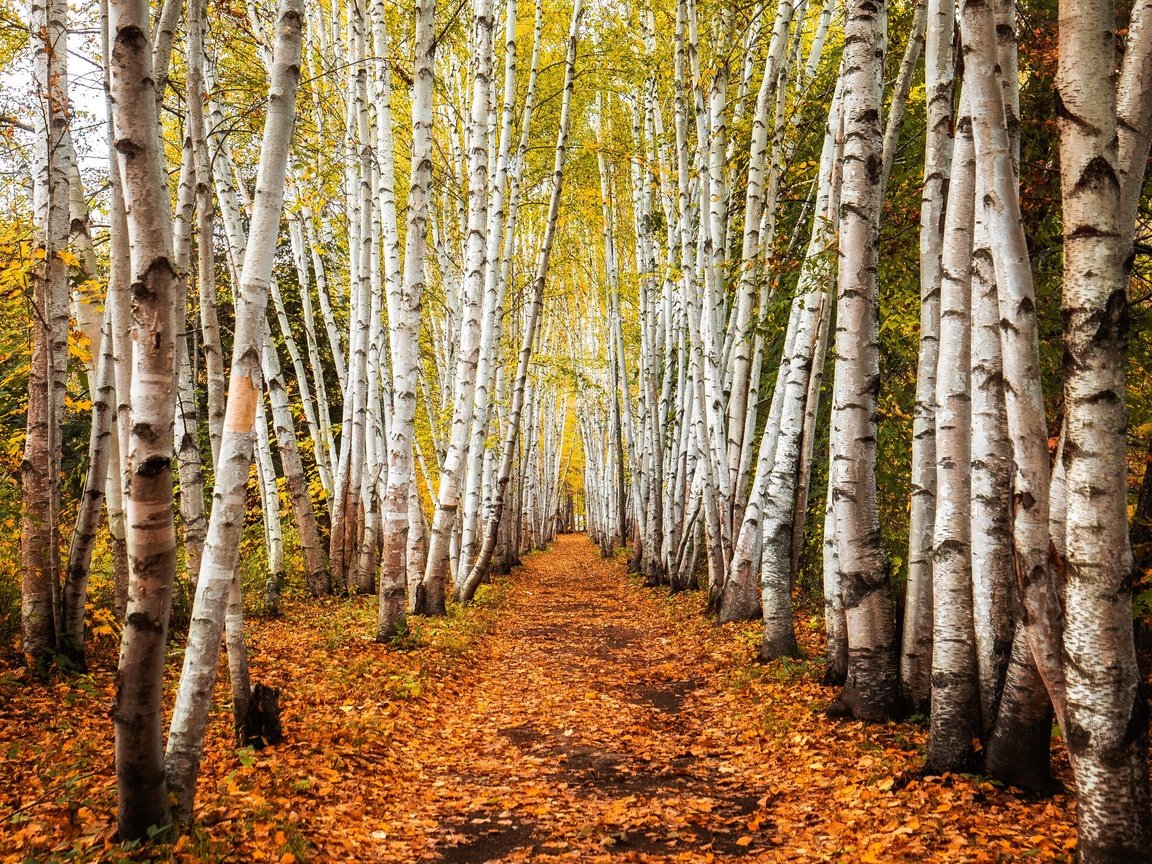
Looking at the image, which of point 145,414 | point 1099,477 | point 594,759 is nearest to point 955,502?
point 1099,477

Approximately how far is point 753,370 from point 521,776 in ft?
21.1

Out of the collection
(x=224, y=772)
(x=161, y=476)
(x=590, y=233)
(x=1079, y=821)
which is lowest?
(x=224, y=772)

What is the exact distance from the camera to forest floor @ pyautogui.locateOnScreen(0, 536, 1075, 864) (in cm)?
382

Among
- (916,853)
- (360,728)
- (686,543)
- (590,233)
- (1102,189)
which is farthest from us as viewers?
(590,233)

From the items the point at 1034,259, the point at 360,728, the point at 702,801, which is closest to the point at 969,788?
the point at 702,801

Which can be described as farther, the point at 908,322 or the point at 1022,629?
the point at 908,322

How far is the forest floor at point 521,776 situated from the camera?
382 cm

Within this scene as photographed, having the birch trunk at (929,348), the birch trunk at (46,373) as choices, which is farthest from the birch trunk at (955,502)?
the birch trunk at (46,373)

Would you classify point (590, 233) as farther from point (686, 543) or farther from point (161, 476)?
point (161, 476)

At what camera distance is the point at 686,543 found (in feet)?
47.8

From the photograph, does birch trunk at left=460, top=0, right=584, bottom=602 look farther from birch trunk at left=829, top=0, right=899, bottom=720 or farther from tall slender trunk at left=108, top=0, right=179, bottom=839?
tall slender trunk at left=108, top=0, right=179, bottom=839

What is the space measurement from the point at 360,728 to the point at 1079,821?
182 inches

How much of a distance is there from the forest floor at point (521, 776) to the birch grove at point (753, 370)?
1.09ft

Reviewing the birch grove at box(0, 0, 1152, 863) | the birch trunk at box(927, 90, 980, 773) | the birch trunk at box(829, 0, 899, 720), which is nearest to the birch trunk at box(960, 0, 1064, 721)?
the birch grove at box(0, 0, 1152, 863)
